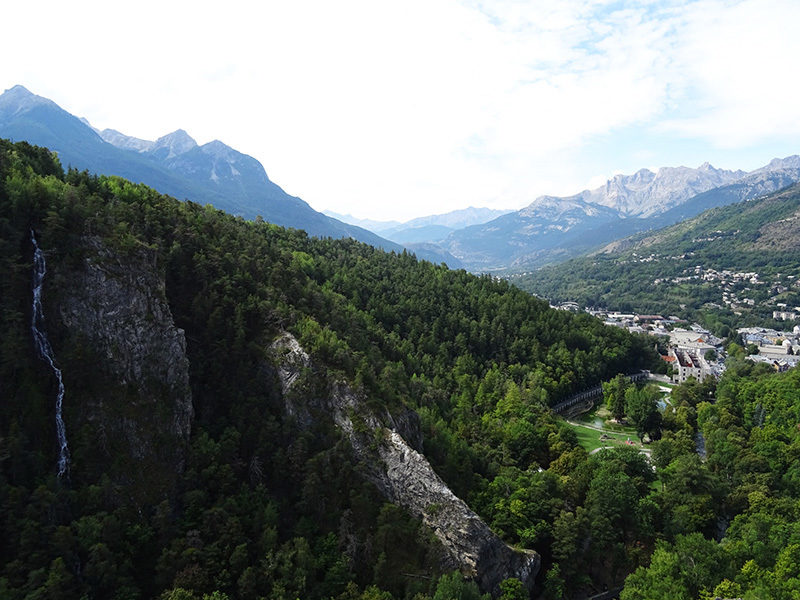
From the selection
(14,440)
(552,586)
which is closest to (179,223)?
(14,440)

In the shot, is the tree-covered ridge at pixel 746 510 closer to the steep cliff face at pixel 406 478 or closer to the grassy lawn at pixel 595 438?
the steep cliff face at pixel 406 478

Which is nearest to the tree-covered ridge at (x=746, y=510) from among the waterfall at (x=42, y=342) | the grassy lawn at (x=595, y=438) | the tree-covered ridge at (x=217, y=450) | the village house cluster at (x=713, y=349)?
the tree-covered ridge at (x=217, y=450)

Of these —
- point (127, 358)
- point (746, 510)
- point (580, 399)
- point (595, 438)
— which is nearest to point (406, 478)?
point (127, 358)

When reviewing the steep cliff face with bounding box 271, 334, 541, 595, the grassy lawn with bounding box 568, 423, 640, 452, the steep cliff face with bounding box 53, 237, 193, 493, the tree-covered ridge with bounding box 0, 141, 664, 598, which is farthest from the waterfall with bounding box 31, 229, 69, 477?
the grassy lawn with bounding box 568, 423, 640, 452

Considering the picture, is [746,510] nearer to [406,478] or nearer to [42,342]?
[406,478]

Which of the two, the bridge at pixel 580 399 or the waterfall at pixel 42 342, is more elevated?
the waterfall at pixel 42 342

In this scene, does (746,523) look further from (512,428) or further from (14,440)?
(14,440)
